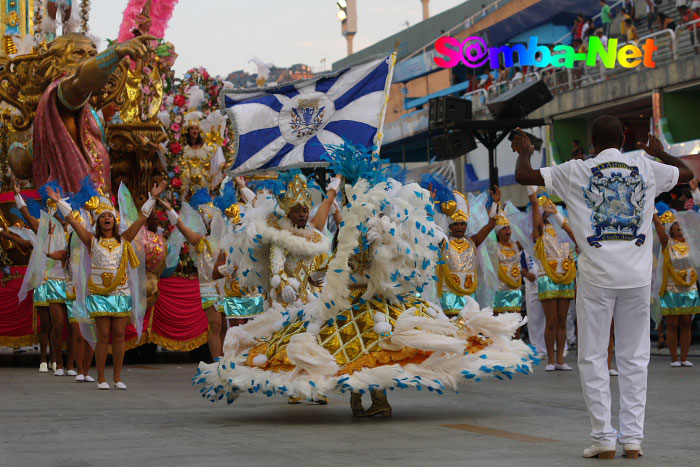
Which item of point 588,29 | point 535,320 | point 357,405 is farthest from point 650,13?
point 357,405

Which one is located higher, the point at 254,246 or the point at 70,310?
the point at 254,246

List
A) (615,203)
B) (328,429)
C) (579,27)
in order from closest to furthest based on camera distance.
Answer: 1. (615,203)
2. (328,429)
3. (579,27)

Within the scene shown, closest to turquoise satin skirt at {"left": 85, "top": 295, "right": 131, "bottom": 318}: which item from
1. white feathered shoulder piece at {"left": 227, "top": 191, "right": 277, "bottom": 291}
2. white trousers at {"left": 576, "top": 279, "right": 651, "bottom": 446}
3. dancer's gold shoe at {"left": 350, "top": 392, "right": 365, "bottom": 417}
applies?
white feathered shoulder piece at {"left": 227, "top": 191, "right": 277, "bottom": 291}

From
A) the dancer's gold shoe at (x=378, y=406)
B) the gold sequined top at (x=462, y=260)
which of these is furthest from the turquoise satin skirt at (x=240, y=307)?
the dancer's gold shoe at (x=378, y=406)

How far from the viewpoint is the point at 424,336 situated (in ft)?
24.3

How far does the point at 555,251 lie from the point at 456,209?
4.21ft

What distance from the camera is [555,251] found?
41.7 ft

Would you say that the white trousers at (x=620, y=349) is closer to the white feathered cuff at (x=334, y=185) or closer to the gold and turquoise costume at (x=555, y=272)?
the white feathered cuff at (x=334, y=185)

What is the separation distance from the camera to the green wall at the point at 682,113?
2378 cm

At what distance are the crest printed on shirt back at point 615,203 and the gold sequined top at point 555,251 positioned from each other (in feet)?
21.4

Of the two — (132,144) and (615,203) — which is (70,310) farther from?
(615,203)

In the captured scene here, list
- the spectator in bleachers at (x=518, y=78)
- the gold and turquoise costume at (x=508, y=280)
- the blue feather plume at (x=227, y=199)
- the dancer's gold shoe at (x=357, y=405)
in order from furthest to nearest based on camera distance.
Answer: the spectator in bleachers at (x=518, y=78) < the gold and turquoise costume at (x=508, y=280) < the blue feather plume at (x=227, y=199) < the dancer's gold shoe at (x=357, y=405)

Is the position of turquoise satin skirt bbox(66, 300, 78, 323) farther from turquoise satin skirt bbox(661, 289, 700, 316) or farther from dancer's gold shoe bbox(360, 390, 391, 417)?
turquoise satin skirt bbox(661, 289, 700, 316)

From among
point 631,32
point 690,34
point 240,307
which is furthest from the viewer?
point 631,32
